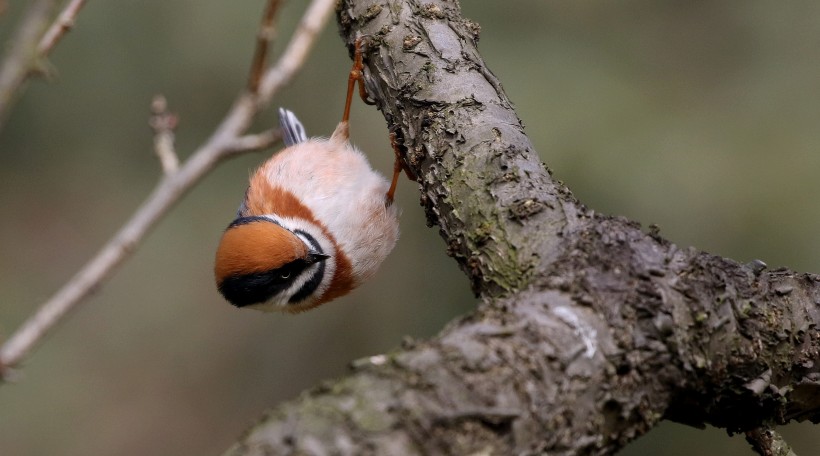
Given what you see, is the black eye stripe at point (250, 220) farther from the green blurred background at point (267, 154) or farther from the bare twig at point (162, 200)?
the bare twig at point (162, 200)

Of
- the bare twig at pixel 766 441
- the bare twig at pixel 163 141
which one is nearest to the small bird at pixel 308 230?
the bare twig at pixel 163 141

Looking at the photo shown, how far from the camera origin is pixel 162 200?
5.12 feet

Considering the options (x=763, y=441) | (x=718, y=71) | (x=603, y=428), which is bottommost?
(x=763, y=441)

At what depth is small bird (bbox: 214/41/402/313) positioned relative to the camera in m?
3.49

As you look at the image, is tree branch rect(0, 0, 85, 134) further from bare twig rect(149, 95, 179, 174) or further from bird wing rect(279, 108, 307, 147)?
bird wing rect(279, 108, 307, 147)

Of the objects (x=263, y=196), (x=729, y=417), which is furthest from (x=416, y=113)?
(x=263, y=196)

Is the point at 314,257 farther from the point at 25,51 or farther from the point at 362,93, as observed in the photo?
the point at 25,51

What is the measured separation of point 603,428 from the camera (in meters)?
1.69

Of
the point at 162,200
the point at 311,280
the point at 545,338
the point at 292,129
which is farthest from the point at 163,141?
the point at 292,129

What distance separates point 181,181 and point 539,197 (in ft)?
3.13

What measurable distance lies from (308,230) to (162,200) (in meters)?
2.24

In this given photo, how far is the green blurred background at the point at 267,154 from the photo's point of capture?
4828mm

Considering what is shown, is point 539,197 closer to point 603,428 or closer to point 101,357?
point 603,428

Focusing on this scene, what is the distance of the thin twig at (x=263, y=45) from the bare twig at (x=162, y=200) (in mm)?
19
